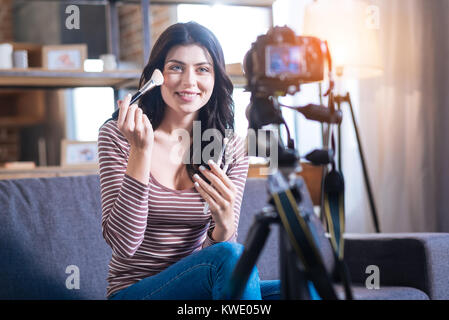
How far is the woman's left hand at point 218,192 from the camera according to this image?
103 cm

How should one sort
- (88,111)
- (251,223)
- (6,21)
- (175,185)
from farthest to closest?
(6,21) < (88,111) < (251,223) < (175,185)

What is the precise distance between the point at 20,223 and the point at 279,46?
89 cm

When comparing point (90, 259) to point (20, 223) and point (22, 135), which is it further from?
point (22, 135)

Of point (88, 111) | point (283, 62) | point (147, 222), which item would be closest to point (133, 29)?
point (88, 111)

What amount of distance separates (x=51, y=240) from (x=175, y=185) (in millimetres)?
422

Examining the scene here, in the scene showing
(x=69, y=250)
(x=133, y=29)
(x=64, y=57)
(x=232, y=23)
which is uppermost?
(x=133, y=29)

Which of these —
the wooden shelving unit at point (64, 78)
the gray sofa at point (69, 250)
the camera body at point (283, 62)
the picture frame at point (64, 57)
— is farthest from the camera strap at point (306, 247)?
the picture frame at point (64, 57)

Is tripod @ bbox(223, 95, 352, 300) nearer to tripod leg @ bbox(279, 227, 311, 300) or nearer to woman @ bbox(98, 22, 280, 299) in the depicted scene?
tripod leg @ bbox(279, 227, 311, 300)

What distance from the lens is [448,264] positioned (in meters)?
1.64

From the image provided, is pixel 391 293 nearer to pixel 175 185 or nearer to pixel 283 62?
pixel 175 185

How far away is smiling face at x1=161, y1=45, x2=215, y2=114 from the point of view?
115 cm

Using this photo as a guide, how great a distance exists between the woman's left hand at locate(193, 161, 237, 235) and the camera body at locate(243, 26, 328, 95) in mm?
245

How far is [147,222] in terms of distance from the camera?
117 cm
